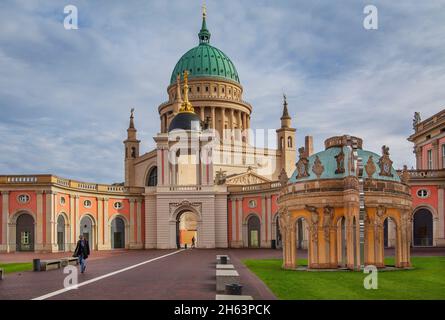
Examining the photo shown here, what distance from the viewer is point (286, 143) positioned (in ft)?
335

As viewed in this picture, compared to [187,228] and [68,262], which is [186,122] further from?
[68,262]

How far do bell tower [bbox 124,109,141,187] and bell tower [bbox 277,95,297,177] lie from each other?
24552 millimetres

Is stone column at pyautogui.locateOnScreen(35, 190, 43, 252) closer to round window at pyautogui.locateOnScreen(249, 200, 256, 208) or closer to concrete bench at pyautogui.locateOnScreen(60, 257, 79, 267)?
round window at pyautogui.locateOnScreen(249, 200, 256, 208)

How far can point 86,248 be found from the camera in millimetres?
31734

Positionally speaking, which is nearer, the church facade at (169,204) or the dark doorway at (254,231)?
the church facade at (169,204)

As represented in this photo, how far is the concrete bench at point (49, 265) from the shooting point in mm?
33812

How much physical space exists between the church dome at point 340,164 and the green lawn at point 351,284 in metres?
5.23

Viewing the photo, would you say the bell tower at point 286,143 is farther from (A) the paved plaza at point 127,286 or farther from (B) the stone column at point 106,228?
(A) the paved plaza at point 127,286

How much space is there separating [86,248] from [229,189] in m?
47.4

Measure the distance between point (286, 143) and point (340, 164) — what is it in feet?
229

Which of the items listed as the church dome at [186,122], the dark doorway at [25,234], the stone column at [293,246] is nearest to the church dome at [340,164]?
the stone column at [293,246]

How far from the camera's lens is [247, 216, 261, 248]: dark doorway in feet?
252

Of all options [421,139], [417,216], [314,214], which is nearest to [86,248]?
[314,214]
